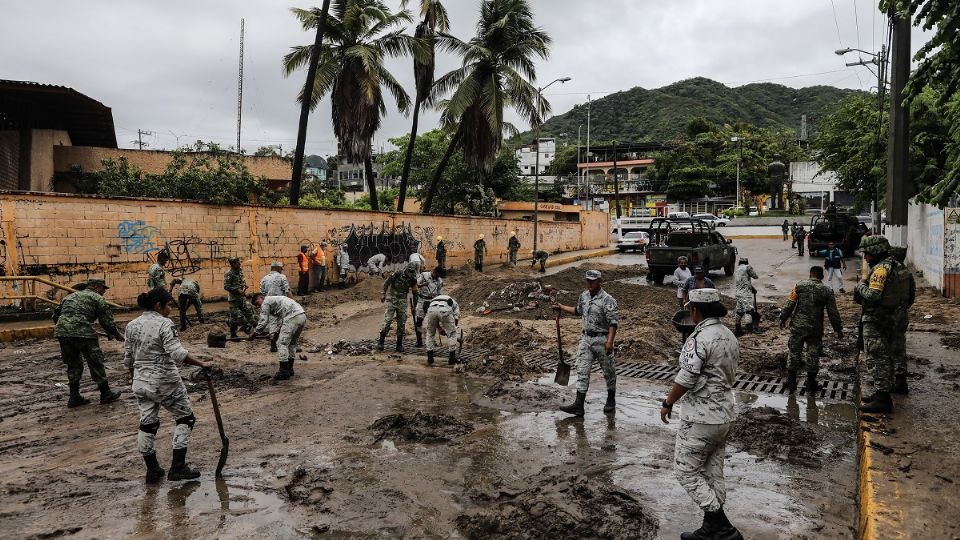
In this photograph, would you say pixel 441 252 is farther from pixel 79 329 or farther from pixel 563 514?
pixel 563 514

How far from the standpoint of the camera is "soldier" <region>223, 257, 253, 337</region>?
11.4 meters

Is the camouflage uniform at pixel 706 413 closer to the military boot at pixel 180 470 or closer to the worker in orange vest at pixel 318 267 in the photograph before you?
the military boot at pixel 180 470

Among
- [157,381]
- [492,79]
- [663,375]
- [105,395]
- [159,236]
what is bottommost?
[663,375]

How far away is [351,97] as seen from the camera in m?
23.2

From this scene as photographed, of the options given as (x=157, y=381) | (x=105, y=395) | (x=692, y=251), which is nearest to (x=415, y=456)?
(x=157, y=381)

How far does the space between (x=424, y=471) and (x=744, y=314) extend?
835 centimetres

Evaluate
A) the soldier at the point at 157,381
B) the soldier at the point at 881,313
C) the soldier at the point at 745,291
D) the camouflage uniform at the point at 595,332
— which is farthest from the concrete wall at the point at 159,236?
the soldier at the point at 881,313

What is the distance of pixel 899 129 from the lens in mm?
12312

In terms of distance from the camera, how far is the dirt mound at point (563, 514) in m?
4.07

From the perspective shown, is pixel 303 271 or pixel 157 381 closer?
pixel 157 381

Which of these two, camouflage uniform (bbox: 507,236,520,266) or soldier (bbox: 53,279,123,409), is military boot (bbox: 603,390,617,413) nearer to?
soldier (bbox: 53,279,123,409)

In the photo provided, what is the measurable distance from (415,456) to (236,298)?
7.34 meters

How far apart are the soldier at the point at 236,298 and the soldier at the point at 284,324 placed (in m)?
2.82

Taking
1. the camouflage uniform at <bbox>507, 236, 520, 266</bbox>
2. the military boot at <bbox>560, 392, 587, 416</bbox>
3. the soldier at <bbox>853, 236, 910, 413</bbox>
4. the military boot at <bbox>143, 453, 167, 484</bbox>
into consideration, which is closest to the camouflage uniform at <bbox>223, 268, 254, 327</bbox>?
the military boot at <bbox>143, 453, 167, 484</bbox>
